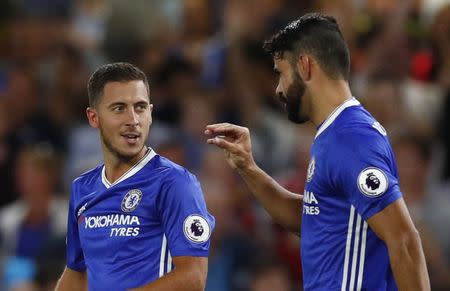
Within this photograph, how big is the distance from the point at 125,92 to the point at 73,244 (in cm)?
86

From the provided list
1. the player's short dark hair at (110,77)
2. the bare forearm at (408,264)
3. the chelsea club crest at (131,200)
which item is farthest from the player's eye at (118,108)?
the bare forearm at (408,264)

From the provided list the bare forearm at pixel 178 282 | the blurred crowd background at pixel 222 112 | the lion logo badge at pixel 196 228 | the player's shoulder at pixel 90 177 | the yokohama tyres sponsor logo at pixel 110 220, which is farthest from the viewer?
the blurred crowd background at pixel 222 112

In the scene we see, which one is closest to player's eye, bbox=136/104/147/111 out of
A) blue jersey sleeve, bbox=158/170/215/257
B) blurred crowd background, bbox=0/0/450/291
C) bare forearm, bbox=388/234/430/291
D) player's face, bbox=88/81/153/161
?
player's face, bbox=88/81/153/161

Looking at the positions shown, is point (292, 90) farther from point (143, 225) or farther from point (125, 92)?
point (143, 225)

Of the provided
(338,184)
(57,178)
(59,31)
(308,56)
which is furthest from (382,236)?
(59,31)

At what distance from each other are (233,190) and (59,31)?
141 inches

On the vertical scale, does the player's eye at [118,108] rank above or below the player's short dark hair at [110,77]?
below

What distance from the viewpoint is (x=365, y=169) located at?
439 centimetres

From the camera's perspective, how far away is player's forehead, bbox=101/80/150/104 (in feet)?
15.8

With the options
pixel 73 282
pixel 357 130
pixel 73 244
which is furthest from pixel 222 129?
pixel 73 282

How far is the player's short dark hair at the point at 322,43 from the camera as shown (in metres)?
4.75

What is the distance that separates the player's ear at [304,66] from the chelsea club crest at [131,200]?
92 cm

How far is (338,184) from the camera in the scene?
4535 millimetres

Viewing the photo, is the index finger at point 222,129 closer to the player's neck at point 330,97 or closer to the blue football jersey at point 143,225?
the blue football jersey at point 143,225
